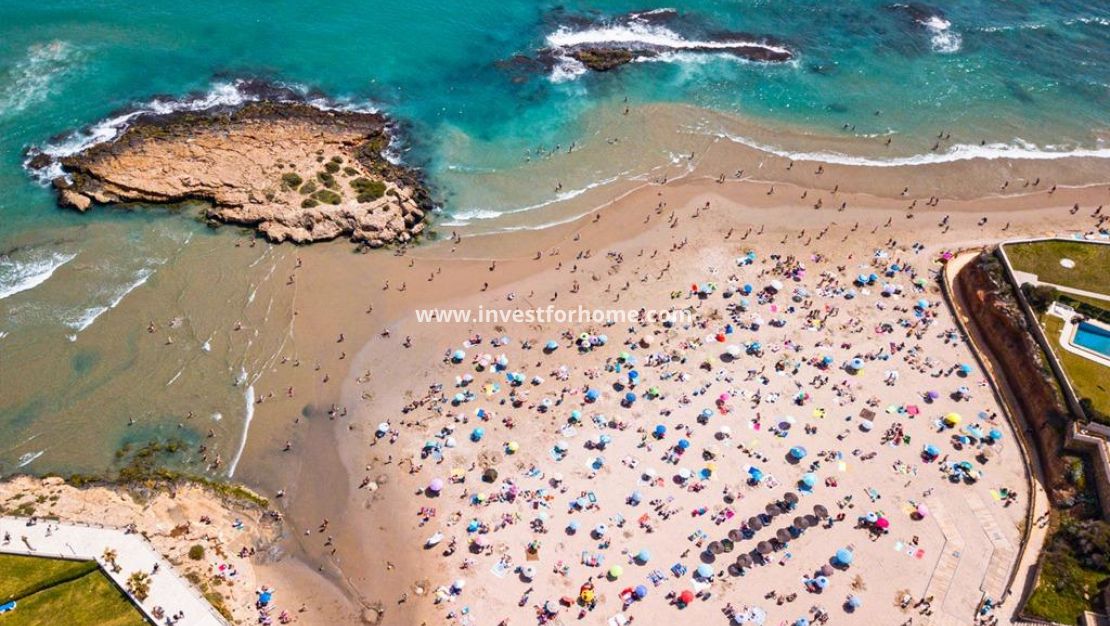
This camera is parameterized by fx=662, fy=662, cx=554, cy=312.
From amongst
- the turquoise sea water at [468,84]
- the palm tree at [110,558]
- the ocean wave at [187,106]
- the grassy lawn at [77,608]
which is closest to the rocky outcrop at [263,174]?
the ocean wave at [187,106]

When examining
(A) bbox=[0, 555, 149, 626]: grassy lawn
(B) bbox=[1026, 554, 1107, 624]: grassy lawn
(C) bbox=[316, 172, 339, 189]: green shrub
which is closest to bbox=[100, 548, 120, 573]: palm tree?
(A) bbox=[0, 555, 149, 626]: grassy lawn

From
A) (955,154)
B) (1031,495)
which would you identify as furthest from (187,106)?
(1031,495)

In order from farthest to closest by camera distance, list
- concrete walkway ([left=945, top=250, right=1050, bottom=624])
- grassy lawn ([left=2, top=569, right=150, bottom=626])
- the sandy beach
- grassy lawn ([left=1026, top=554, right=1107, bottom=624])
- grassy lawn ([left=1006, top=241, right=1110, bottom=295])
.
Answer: grassy lawn ([left=1006, top=241, right=1110, bottom=295]), the sandy beach, concrete walkway ([left=945, top=250, right=1050, bottom=624]), grassy lawn ([left=1026, top=554, right=1107, bottom=624]), grassy lawn ([left=2, top=569, right=150, bottom=626])

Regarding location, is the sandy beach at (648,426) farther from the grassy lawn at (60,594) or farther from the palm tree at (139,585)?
the grassy lawn at (60,594)

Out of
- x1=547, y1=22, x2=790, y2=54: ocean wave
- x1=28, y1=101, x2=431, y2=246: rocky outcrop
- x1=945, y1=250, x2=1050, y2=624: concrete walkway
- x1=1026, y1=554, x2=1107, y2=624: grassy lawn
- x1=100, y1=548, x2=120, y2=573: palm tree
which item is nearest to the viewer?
x1=1026, y1=554, x2=1107, y2=624: grassy lawn

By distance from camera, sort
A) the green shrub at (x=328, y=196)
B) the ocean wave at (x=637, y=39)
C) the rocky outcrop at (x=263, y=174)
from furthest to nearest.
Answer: the ocean wave at (x=637, y=39) < the green shrub at (x=328, y=196) < the rocky outcrop at (x=263, y=174)

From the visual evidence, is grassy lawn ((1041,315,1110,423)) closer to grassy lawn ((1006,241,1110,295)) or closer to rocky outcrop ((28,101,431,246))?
grassy lawn ((1006,241,1110,295))

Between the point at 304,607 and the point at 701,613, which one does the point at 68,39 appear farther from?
the point at 701,613
